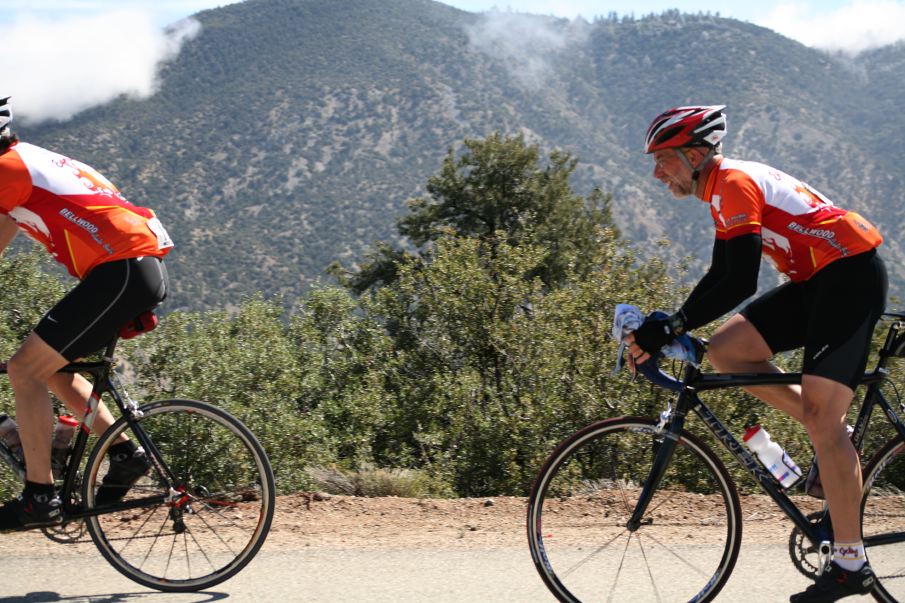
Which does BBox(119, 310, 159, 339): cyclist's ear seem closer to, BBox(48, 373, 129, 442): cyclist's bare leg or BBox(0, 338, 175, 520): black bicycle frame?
BBox(0, 338, 175, 520): black bicycle frame

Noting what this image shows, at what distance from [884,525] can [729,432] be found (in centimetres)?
82

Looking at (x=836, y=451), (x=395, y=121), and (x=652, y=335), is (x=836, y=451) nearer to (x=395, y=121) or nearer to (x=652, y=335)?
(x=652, y=335)

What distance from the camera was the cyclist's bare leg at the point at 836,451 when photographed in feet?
11.2

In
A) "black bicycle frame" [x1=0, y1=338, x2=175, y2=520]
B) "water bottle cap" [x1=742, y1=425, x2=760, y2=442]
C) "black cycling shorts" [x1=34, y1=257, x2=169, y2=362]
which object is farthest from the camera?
"black bicycle frame" [x1=0, y1=338, x2=175, y2=520]

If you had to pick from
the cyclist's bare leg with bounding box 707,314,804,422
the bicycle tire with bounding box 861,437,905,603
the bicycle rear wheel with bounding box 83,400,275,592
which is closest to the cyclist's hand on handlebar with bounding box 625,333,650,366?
the cyclist's bare leg with bounding box 707,314,804,422

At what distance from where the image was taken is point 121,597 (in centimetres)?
386

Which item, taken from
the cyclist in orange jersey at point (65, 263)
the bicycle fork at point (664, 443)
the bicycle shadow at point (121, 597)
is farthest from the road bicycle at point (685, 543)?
the cyclist in orange jersey at point (65, 263)

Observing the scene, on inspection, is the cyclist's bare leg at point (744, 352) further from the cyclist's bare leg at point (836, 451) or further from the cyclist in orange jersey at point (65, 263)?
the cyclist in orange jersey at point (65, 263)

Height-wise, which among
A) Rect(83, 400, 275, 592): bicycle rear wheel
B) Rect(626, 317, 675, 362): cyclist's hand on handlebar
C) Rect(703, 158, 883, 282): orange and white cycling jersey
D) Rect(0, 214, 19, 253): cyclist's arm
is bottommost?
Rect(83, 400, 275, 592): bicycle rear wheel

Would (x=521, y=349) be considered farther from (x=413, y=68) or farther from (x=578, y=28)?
(x=578, y=28)

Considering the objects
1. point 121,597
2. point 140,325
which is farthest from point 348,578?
point 140,325

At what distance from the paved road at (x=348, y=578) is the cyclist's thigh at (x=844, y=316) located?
106cm

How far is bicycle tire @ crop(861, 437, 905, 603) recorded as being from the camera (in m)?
3.58

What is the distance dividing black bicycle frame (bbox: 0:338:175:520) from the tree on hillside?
2792 cm
